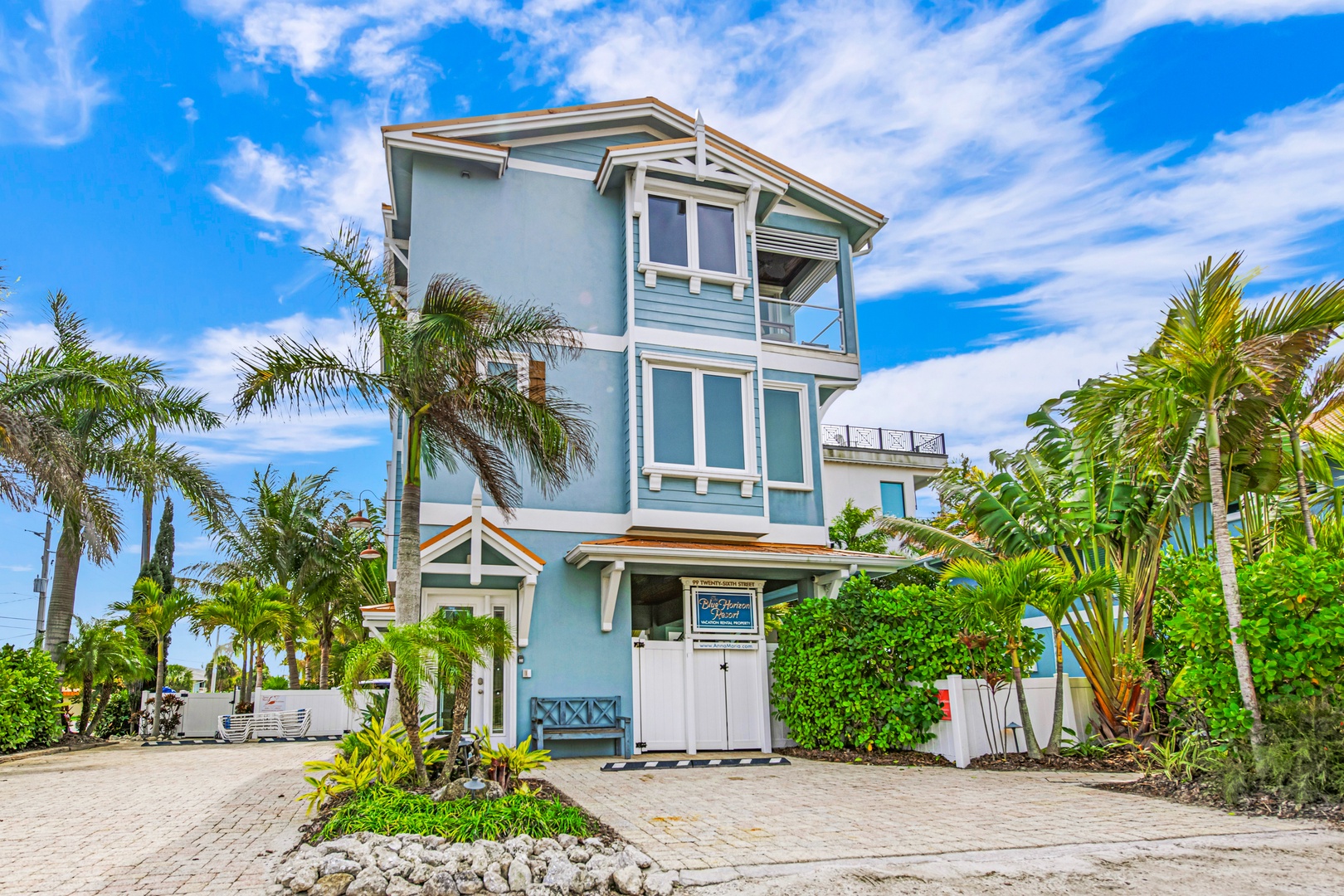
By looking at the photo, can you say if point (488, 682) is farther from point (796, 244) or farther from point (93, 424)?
point (93, 424)

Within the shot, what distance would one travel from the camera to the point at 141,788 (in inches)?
421

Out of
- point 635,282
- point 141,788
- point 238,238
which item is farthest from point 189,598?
point 635,282

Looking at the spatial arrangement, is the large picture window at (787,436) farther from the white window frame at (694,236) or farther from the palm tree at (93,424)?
the palm tree at (93,424)

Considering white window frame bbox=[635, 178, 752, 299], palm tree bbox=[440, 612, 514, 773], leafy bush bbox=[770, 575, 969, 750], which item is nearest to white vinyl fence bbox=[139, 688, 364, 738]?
leafy bush bbox=[770, 575, 969, 750]

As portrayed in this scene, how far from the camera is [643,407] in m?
14.0

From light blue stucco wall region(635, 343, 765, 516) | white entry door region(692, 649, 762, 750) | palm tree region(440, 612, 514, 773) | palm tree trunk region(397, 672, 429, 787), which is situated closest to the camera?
palm tree region(440, 612, 514, 773)

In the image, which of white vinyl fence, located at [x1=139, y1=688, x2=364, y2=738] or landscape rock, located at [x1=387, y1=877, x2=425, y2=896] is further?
white vinyl fence, located at [x1=139, y1=688, x2=364, y2=738]

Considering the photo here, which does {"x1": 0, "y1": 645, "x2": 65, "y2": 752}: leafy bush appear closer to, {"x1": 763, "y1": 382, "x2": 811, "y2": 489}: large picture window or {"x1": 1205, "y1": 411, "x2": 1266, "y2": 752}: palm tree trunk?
{"x1": 763, "y1": 382, "x2": 811, "y2": 489}: large picture window

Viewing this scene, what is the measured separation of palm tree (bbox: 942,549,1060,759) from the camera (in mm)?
10922

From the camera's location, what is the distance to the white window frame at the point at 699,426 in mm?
13805

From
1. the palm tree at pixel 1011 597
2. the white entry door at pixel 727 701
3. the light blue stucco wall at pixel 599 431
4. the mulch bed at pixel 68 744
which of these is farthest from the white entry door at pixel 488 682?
the mulch bed at pixel 68 744

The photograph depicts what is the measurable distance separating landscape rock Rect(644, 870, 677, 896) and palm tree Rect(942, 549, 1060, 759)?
662cm

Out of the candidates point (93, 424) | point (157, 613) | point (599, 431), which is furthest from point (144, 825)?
point (157, 613)

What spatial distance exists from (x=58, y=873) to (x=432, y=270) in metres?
9.83
